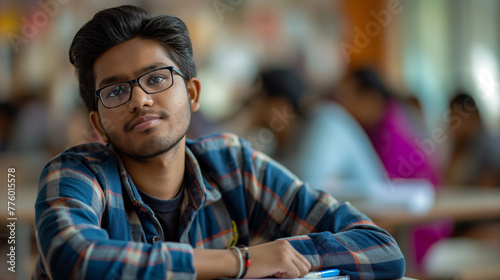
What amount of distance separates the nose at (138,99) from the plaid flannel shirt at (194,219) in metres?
0.14

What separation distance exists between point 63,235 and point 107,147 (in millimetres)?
338

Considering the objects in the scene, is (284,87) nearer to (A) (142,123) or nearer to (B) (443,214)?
(B) (443,214)

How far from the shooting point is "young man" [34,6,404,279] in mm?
939

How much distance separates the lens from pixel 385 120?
130 inches

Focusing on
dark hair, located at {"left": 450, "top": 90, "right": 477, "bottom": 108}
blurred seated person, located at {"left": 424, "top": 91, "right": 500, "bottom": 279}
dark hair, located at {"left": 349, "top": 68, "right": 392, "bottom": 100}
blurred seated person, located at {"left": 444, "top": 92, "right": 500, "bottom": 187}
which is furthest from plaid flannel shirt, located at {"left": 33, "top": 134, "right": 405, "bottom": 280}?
dark hair, located at {"left": 450, "top": 90, "right": 477, "bottom": 108}

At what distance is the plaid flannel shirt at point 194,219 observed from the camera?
916 mm

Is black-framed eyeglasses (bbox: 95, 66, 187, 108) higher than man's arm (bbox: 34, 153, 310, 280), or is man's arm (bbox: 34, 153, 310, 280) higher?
black-framed eyeglasses (bbox: 95, 66, 187, 108)

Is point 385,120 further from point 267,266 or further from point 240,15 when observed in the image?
point 240,15

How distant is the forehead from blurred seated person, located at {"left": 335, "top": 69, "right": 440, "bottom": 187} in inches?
88.7

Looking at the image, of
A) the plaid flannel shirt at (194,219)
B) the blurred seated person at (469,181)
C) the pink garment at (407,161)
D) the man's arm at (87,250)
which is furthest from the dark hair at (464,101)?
the man's arm at (87,250)

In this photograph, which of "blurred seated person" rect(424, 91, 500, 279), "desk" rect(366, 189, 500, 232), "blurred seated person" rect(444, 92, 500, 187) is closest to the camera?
"desk" rect(366, 189, 500, 232)

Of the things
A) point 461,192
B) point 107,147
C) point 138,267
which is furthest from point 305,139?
point 138,267

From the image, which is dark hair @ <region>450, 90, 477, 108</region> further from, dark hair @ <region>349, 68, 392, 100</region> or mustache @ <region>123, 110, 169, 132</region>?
mustache @ <region>123, 110, 169, 132</region>

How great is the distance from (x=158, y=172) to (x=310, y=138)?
5.65 ft
